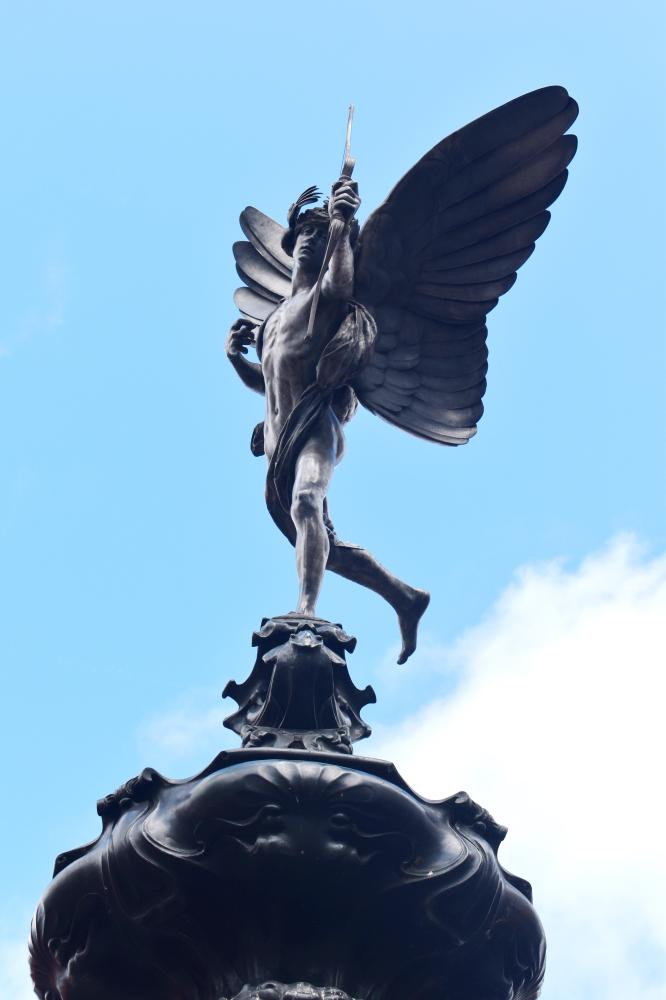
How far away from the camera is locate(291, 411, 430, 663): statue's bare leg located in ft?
30.9

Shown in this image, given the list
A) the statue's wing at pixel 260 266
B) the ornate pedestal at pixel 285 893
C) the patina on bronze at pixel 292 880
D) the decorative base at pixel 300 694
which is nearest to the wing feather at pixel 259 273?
the statue's wing at pixel 260 266

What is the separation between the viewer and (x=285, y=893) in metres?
7.39

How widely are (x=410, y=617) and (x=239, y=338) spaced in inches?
85.5

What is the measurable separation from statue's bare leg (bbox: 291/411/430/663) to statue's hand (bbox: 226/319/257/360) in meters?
1.19

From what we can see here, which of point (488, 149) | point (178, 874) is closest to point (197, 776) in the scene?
point (178, 874)

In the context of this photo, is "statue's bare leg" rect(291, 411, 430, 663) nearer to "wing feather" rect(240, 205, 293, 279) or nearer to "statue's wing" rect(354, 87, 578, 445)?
"statue's wing" rect(354, 87, 578, 445)

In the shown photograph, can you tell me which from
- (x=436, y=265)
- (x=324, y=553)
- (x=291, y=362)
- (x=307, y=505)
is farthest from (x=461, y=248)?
(x=324, y=553)

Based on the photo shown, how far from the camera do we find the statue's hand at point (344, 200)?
398 inches

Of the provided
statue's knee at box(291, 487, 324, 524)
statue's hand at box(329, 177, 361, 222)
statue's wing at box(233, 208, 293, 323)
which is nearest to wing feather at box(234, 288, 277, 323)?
statue's wing at box(233, 208, 293, 323)

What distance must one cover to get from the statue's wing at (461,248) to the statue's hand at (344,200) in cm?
91

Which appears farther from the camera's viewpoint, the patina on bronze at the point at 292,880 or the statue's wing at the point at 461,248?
the statue's wing at the point at 461,248

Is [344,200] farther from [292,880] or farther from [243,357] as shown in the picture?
[292,880]

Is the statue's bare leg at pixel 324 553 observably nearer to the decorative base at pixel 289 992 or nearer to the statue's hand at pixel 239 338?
the statue's hand at pixel 239 338

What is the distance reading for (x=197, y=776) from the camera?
766cm
